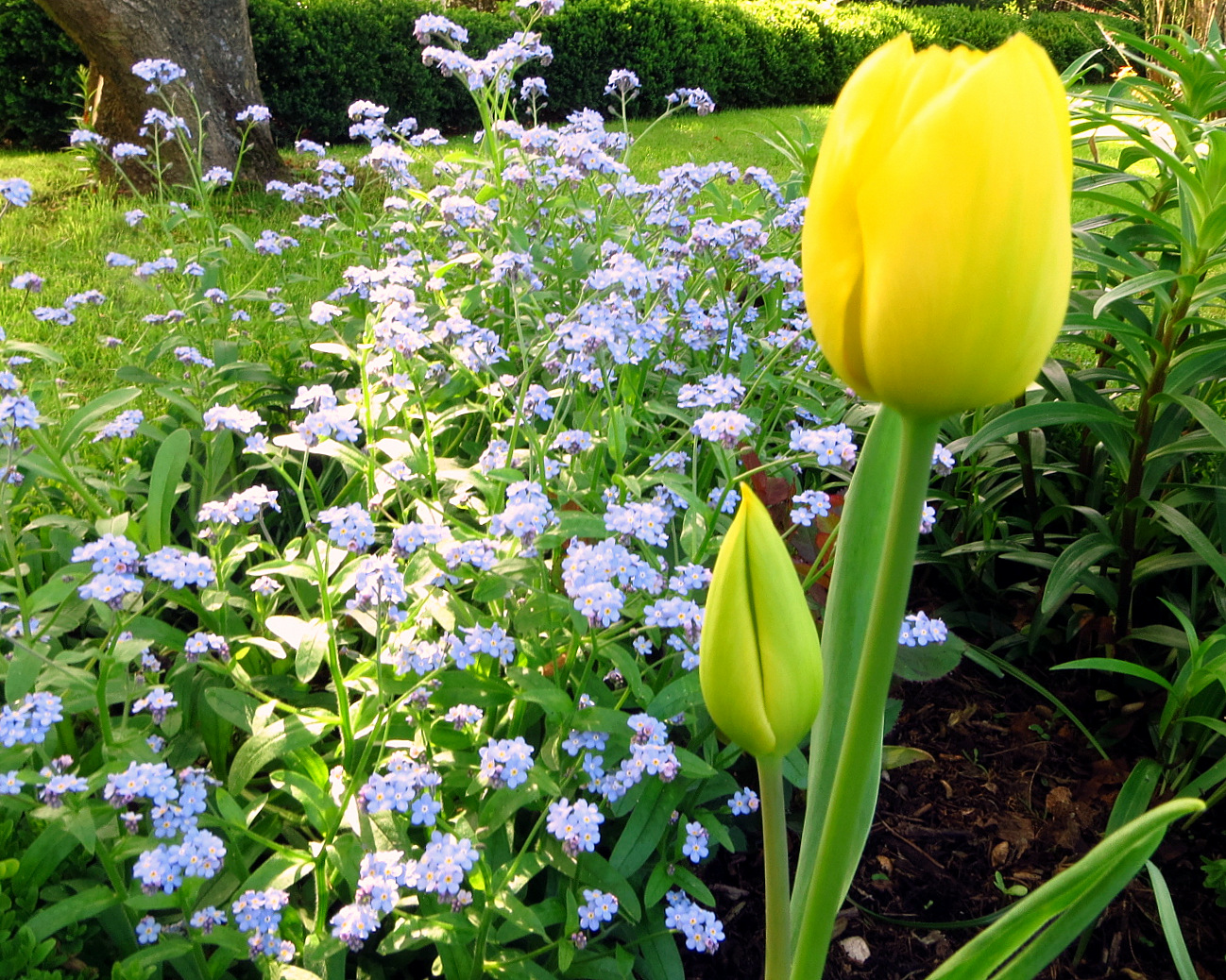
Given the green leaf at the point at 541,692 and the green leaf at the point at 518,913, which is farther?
the green leaf at the point at 541,692

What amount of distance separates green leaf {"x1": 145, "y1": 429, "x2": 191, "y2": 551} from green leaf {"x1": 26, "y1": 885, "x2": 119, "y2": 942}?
668 mm

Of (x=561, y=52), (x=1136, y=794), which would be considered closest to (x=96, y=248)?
(x=1136, y=794)

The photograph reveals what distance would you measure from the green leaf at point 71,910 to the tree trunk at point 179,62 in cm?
454

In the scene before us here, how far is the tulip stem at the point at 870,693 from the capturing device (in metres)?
0.63

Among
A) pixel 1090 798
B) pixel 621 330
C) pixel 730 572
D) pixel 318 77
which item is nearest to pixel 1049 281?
pixel 730 572

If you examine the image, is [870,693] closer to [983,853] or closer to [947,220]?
[947,220]

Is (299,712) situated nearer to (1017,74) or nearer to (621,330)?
(621,330)

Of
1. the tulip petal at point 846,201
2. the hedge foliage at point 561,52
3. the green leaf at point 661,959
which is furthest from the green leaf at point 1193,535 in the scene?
the hedge foliage at point 561,52

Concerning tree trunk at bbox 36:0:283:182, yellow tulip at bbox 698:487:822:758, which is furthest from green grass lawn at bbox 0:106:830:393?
yellow tulip at bbox 698:487:822:758

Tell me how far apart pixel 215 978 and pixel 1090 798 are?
1.74m

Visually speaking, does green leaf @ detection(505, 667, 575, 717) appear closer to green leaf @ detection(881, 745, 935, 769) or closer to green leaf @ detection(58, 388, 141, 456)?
green leaf @ detection(881, 745, 935, 769)

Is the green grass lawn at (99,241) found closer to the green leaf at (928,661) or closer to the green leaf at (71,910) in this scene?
the green leaf at (928,661)

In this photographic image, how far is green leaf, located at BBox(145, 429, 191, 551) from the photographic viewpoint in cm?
185

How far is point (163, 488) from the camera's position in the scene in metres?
1.91
